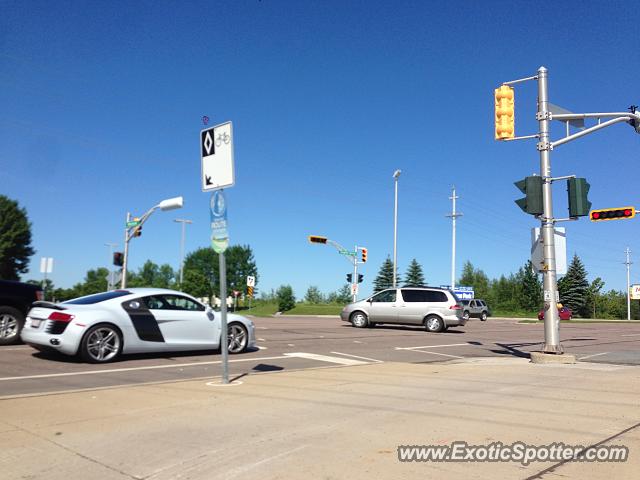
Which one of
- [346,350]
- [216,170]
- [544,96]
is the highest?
[544,96]

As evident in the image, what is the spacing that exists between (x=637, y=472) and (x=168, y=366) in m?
7.60

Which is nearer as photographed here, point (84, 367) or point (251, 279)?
point (84, 367)

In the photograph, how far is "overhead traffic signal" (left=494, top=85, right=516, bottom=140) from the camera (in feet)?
40.0

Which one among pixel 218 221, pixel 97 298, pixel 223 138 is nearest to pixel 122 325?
pixel 97 298

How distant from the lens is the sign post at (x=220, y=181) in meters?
7.78

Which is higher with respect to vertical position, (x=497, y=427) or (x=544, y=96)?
(x=544, y=96)

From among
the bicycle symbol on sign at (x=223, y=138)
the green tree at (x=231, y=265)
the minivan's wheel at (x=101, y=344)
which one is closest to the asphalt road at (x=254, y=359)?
the minivan's wheel at (x=101, y=344)

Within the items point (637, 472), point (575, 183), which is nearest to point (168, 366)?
point (637, 472)

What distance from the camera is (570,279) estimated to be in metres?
81.8

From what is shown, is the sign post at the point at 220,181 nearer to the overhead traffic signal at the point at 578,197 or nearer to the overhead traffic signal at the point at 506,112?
the overhead traffic signal at the point at 506,112

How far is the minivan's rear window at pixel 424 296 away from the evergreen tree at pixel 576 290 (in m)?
63.8

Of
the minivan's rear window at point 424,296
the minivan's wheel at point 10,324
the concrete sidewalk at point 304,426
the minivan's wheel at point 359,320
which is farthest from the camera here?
the minivan's wheel at point 359,320

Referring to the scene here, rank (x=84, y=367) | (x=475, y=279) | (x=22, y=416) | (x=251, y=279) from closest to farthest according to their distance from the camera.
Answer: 1. (x=22, y=416)
2. (x=84, y=367)
3. (x=251, y=279)
4. (x=475, y=279)

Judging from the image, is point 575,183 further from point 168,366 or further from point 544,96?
point 168,366
